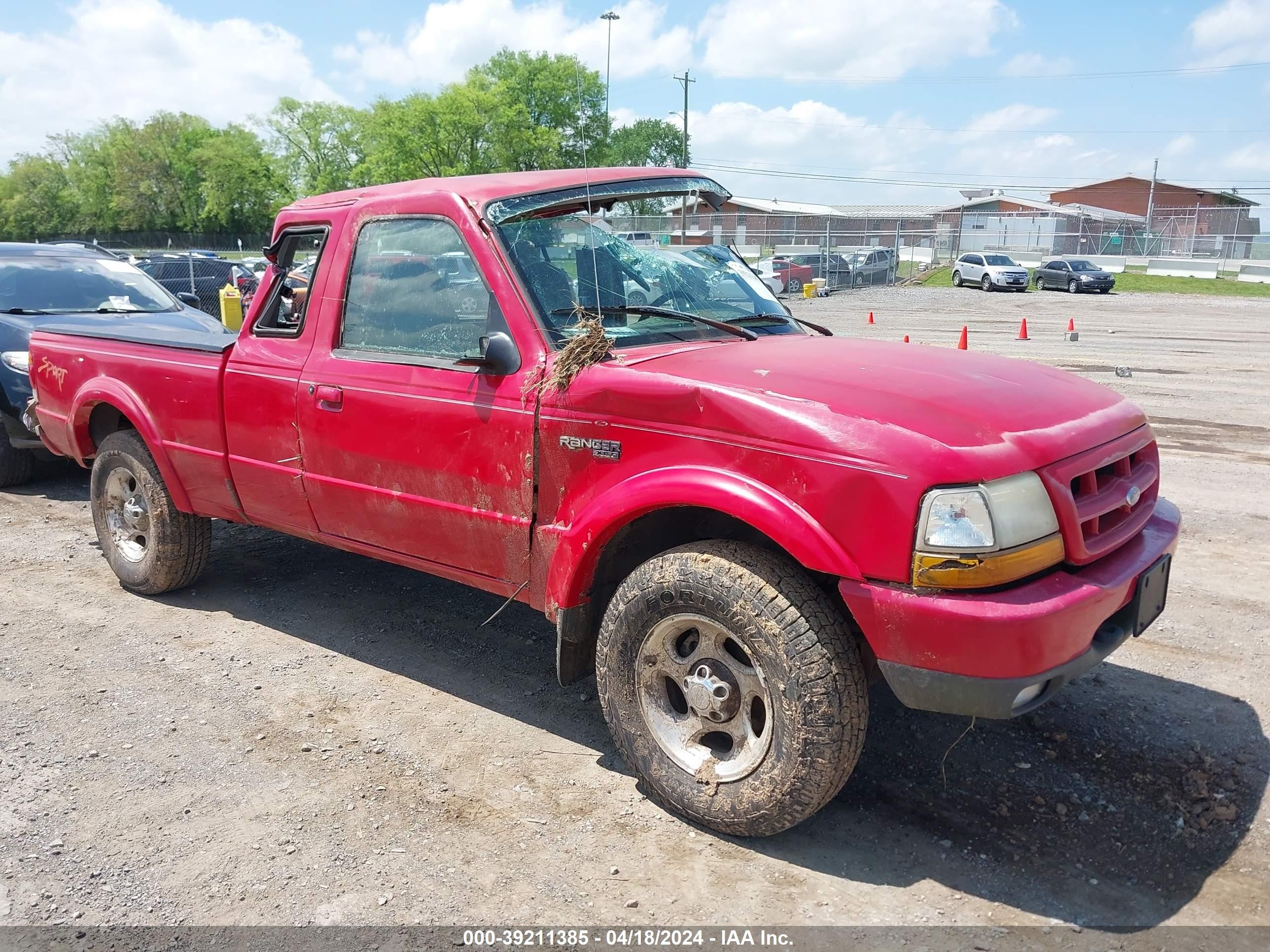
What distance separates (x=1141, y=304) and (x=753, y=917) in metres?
32.6

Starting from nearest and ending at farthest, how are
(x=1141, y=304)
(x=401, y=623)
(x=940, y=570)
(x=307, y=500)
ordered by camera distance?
(x=940, y=570), (x=307, y=500), (x=401, y=623), (x=1141, y=304)

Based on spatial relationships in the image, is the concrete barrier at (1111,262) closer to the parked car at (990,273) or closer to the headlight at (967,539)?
the parked car at (990,273)

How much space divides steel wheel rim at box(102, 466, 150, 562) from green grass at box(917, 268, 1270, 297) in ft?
121

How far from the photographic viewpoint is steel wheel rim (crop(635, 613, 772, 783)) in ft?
9.99

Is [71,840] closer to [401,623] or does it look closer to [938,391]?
[401,623]

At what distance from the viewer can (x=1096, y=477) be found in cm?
310

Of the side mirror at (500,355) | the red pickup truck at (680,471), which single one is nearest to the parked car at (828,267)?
the red pickup truck at (680,471)

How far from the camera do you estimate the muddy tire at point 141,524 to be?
5176 millimetres

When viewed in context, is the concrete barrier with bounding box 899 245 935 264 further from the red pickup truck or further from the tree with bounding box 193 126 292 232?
the tree with bounding box 193 126 292 232

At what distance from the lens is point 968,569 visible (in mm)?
2635

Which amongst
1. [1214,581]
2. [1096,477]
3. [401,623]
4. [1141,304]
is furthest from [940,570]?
[1141,304]

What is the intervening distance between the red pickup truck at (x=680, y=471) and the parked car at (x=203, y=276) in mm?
19372

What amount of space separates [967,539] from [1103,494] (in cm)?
69

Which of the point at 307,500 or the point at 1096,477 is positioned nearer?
the point at 1096,477
